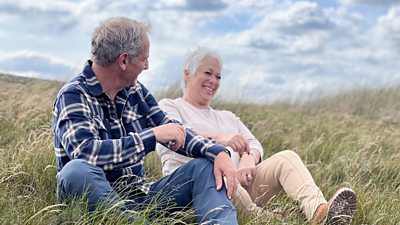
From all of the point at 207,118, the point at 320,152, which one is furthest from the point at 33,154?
the point at 320,152

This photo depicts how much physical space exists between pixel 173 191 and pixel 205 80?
1.38 metres

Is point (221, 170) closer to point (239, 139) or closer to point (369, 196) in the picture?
point (239, 139)

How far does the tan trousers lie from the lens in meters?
4.19

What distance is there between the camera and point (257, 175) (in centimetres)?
454

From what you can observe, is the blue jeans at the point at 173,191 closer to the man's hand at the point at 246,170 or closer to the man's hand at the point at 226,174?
the man's hand at the point at 226,174

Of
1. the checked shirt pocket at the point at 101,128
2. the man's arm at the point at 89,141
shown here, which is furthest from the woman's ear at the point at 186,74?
the man's arm at the point at 89,141

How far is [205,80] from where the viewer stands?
497 cm

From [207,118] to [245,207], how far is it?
977 millimetres

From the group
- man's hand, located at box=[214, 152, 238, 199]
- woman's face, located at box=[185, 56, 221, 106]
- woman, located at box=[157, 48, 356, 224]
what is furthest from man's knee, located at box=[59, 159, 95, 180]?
woman's face, located at box=[185, 56, 221, 106]

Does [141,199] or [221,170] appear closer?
[221,170]

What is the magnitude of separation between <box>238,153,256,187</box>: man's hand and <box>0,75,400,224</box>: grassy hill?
226 mm

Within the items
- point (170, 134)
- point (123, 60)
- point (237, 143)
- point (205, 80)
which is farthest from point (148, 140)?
point (205, 80)

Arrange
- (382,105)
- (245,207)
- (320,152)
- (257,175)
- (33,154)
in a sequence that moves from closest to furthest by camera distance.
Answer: (245,207) → (257,175) → (33,154) → (320,152) → (382,105)

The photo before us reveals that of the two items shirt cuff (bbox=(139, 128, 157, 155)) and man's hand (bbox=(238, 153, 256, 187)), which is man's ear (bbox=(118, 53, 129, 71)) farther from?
man's hand (bbox=(238, 153, 256, 187))
